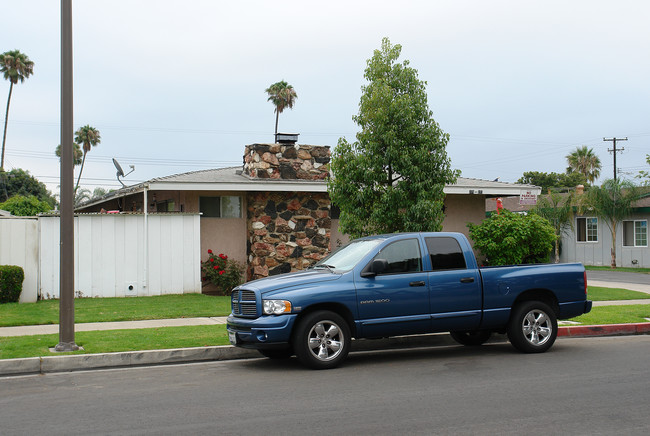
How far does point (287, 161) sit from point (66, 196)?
9.96 metres

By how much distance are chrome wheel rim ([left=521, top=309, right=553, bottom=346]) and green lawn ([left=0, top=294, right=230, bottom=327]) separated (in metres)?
6.50

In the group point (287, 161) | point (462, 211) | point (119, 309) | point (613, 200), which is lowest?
point (119, 309)

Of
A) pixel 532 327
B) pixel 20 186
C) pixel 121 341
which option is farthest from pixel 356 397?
pixel 20 186

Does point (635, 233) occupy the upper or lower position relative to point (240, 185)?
lower

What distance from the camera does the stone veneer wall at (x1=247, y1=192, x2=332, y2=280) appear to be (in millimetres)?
18906

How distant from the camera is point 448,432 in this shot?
5.95 m

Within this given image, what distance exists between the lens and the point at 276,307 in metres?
8.95

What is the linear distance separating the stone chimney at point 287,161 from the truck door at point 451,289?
9.32 metres

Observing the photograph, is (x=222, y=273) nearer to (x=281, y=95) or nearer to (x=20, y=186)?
(x=281, y=95)

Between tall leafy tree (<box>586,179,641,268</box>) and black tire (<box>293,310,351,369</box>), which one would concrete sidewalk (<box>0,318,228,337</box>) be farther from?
tall leafy tree (<box>586,179,641,268</box>)

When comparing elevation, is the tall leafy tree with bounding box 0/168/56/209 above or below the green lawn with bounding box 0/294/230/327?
above

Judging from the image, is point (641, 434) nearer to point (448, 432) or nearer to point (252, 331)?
point (448, 432)

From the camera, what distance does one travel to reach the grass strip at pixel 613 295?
57.7 feet

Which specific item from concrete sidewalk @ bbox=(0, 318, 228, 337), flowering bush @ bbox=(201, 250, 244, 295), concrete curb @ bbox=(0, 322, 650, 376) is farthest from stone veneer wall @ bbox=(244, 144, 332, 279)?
concrete curb @ bbox=(0, 322, 650, 376)
